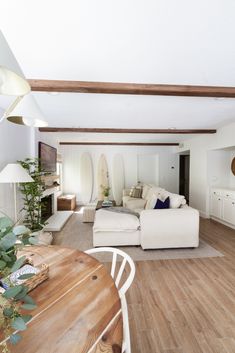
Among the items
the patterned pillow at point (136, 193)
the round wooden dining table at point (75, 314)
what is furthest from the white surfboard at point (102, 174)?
the round wooden dining table at point (75, 314)

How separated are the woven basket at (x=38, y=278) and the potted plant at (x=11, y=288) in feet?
0.72

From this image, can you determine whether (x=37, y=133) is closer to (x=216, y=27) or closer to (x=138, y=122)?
(x=138, y=122)

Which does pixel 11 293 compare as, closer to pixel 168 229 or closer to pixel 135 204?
pixel 168 229

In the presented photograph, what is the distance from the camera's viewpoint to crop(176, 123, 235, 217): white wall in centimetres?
470

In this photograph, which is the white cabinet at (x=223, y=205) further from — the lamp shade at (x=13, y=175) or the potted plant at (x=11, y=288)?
the potted plant at (x=11, y=288)

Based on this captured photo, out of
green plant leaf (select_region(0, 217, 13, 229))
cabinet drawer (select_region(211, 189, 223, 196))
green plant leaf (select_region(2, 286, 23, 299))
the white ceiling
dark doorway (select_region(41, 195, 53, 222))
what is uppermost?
the white ceiling

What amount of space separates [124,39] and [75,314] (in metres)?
1.74

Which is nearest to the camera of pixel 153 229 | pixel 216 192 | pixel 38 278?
pixel 38 278

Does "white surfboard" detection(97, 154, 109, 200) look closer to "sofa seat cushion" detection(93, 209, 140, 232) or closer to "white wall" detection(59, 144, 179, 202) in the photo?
"white wall" detection(59, 144, 179, 202)

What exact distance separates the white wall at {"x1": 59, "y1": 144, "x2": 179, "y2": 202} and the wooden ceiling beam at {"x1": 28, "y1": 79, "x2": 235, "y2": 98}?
5.31 meters

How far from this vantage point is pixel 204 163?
538 centimetres

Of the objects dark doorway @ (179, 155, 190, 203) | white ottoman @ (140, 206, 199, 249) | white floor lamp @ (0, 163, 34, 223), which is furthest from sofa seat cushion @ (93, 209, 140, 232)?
dark doorway @ (179, 155, 190, 203)

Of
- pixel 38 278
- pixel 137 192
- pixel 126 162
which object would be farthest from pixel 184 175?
pixel 38 278

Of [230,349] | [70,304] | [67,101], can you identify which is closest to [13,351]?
[70,304]
